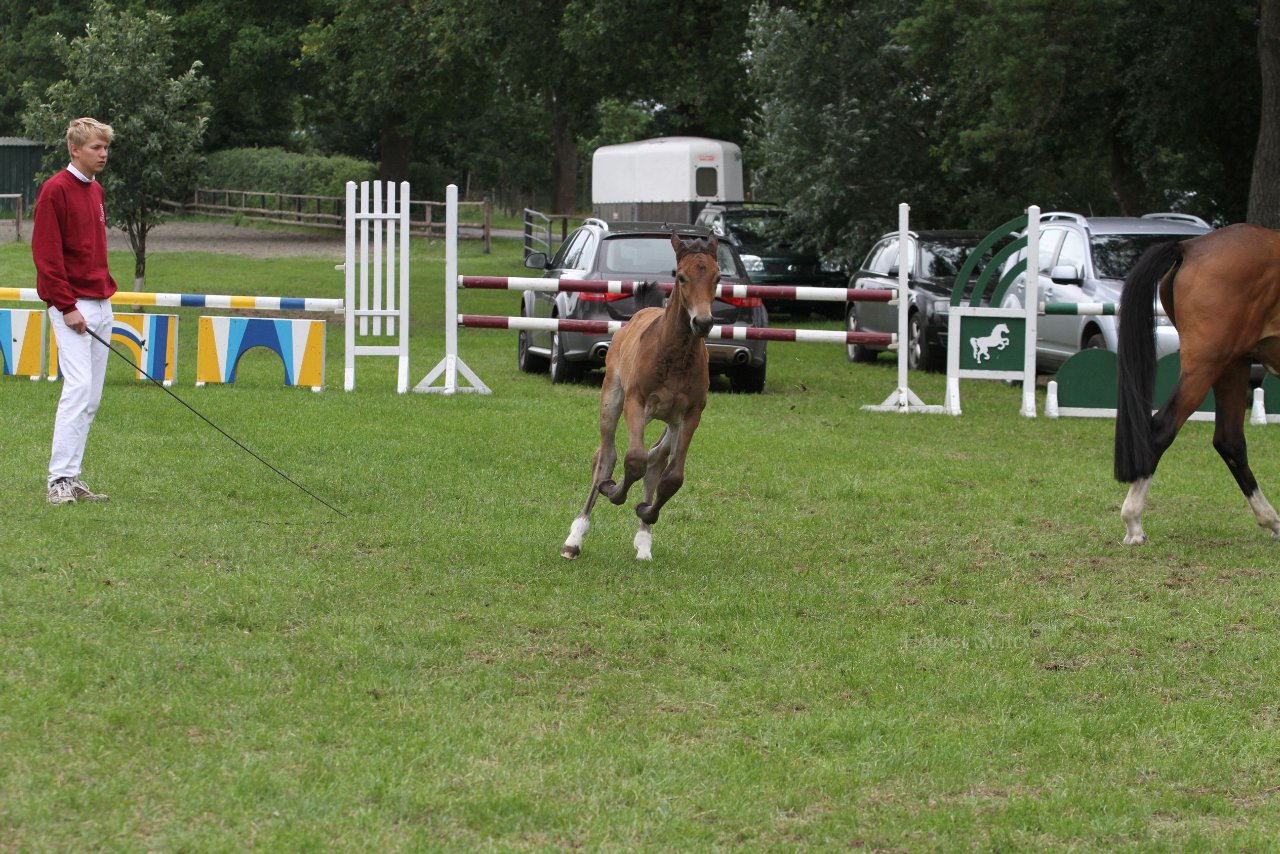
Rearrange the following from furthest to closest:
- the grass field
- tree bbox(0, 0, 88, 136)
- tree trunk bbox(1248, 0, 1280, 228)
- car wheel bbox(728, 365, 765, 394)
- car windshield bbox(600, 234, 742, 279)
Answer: tree bbox(0, 0, 88, 136) < tree trunk bbox(1248, 0, 1280, 228) < car wheel bbox(728, 365, 765, 394) < car windshield bbox(600, 234, 742, 279) < the grass field

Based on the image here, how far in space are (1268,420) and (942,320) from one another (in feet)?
17.2

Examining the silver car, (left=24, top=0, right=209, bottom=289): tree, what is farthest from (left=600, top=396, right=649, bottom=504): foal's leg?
(left=24, top=0, right=209, bottom=289): tree

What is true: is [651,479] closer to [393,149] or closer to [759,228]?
[759,228]

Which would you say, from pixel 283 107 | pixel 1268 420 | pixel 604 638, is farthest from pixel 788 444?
pixel 283 107

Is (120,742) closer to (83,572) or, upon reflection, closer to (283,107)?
(83,572)

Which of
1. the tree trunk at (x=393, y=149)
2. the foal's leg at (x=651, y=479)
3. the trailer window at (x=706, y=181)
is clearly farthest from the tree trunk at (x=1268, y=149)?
the tree trunk at (x=393, y=149)

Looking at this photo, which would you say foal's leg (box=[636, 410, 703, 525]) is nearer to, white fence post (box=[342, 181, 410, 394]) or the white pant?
the white pant

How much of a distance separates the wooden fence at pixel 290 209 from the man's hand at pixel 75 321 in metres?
40.0

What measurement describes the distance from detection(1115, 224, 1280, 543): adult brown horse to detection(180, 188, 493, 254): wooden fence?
133 ft

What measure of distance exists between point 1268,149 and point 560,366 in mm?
9813

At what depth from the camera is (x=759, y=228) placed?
2952cm

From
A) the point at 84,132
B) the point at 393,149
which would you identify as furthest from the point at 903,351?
the point at 393,149

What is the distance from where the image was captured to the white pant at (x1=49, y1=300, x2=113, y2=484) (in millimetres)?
9250

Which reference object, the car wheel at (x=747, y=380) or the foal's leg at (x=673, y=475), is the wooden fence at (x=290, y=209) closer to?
the car wheel at (x=747, y=380)
